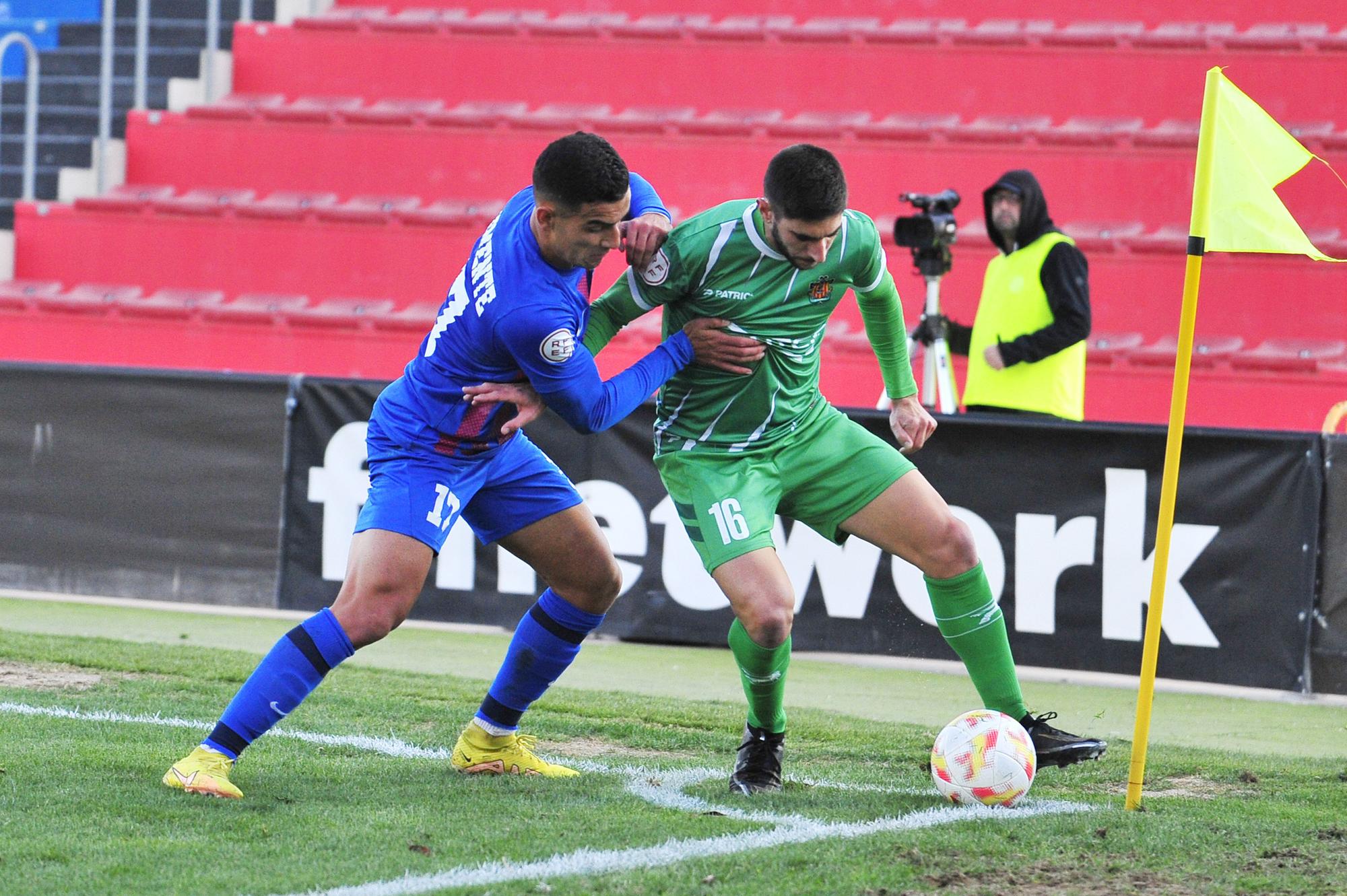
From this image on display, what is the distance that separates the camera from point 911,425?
16.5 ft

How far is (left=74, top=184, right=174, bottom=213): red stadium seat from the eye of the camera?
13.0 metres

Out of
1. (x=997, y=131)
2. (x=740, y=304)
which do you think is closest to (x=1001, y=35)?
(x=997, y=131)

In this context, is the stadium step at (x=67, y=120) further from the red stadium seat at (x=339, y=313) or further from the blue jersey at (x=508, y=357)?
the blue jersey at (x=508, y=357)

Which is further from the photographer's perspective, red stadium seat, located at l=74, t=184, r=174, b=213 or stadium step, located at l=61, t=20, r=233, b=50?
stadium step, located at l=61, t=20, r=233, b=50

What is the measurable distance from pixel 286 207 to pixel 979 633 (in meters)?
9.27

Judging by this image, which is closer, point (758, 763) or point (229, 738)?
point (229, 738)

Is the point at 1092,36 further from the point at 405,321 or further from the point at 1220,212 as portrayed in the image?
the point at 1220,212

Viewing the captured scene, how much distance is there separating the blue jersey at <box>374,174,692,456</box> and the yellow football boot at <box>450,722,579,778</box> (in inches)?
37.7

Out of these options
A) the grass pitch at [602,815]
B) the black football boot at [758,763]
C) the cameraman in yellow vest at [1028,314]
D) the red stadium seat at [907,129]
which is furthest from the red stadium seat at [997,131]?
the black football boot at [758,763]

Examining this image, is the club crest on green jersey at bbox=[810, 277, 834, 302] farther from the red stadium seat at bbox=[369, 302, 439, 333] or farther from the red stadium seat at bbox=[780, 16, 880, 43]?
the red stadium seat at bbox=[780, 16, 880, 43]

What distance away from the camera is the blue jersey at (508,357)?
4.30 m

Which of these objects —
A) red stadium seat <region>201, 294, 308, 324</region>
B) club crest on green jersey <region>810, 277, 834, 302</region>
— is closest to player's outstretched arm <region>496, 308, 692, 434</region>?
club crest on green jersey <region>810, 277, 834, 302</region>

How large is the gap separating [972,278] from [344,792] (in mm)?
7860

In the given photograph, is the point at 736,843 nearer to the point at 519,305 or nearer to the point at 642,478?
the point at 519,305
